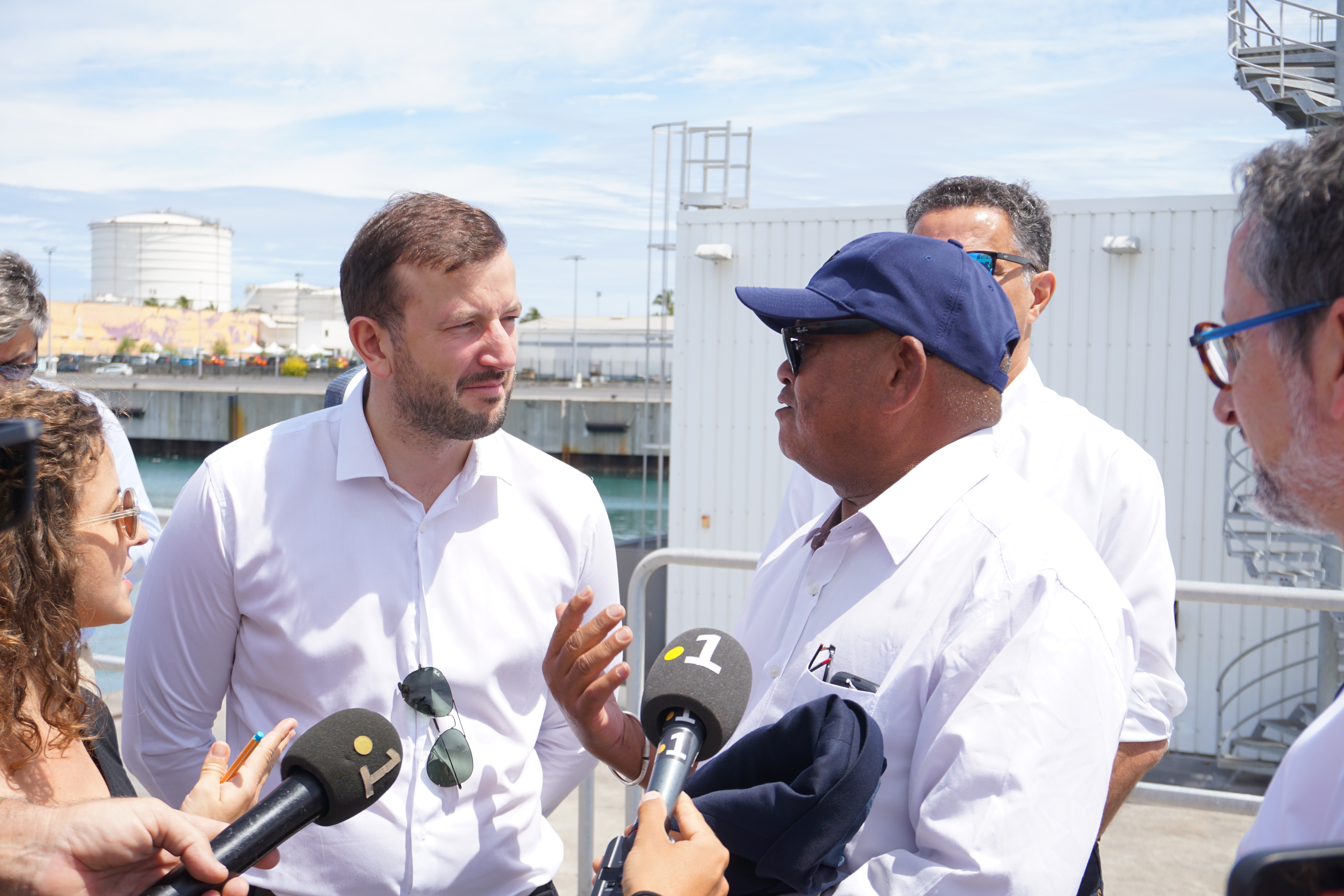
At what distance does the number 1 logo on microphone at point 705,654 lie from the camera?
1.80 m

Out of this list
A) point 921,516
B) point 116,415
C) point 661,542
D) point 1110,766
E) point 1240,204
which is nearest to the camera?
point 1240,204

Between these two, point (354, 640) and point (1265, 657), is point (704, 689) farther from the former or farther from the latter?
point (1265, 657)

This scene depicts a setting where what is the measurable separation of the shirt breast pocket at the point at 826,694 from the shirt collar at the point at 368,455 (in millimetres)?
1173

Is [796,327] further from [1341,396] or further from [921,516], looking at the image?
[1341,396]

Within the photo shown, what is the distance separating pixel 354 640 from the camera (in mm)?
2535

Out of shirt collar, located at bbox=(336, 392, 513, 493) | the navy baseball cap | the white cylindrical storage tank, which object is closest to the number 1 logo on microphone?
the navy baseball cap

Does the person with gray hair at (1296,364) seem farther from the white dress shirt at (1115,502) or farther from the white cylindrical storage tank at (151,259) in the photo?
the white cylindrical storage tank at (151,259)

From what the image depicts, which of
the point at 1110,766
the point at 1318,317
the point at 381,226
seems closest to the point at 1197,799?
the point at 1110,766

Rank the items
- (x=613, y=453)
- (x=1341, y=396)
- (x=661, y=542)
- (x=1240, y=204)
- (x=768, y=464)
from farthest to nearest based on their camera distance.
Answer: (x=613, y=453), (x=661, y=542), (x=768, y=464), (x=1240, y=204), (x=1341, y=396)

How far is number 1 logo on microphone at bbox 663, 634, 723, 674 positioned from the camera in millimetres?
1796

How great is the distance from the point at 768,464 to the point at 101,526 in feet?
38.0

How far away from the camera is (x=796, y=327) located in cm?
215

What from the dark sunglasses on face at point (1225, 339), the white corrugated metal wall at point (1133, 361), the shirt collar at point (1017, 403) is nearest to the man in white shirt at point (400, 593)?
the shirt collar at point (1017, 403)

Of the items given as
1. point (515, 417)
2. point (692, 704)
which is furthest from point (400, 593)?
point (515, 417)
